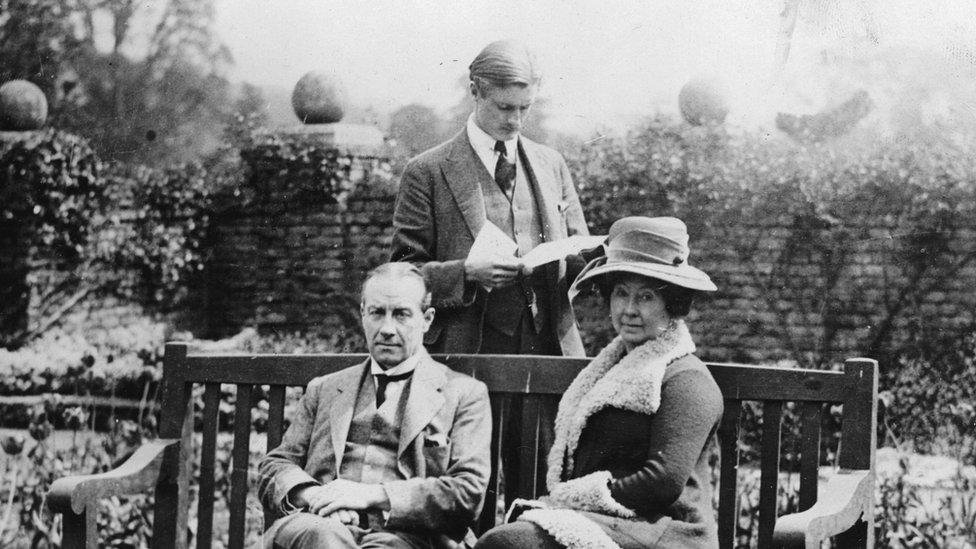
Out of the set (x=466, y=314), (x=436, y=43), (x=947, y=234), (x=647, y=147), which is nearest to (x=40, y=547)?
(x=466, y=314)

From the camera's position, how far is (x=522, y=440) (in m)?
3.48

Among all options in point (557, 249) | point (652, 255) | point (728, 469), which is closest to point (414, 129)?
point (557, 249)

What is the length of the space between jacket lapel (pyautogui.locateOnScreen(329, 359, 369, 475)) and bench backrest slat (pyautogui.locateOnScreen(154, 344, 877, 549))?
0.25 meters

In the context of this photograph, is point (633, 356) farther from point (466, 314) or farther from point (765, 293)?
point (765, 293)

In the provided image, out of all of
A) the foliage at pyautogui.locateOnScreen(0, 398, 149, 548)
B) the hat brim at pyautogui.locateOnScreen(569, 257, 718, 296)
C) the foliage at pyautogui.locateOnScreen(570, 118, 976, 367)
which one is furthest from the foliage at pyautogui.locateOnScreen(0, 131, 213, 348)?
the hat brim at pyautogui.locateOnScreen(569, 257, 718, 296)

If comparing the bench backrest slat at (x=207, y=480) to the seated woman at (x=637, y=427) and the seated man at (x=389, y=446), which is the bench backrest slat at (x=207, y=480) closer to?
the seated man at (x=389, y=446)

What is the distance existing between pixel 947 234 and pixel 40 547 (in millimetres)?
4585

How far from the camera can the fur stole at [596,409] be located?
2.77 m

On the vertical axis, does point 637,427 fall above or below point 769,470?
above

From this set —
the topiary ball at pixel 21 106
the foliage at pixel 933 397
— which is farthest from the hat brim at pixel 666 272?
the topiary ball at pixel 21 106

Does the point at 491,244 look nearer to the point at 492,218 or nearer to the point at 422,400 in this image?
the point at 492,218

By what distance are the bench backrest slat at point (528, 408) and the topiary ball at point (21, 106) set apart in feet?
11.9

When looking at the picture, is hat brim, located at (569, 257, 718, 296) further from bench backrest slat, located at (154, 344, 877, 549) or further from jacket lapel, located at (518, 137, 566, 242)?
jacket lapel, located at (518, 137, 566, 242)

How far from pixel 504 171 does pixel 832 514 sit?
1.65 metres
